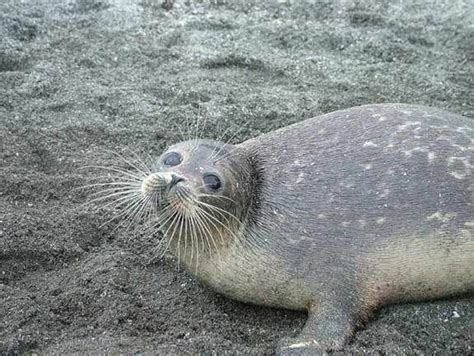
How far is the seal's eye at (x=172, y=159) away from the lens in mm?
4547

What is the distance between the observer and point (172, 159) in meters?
4.56

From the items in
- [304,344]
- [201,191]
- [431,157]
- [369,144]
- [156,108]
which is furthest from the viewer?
[156,108]

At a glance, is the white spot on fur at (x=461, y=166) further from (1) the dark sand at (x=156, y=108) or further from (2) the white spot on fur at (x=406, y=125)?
(1) the dark sand at (x=156, y=108)

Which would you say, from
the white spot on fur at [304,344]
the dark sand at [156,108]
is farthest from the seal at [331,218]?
the dark sand at [156,108]

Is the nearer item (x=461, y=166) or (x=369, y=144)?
(x=461, y=166)

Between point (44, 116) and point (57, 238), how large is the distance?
147 centimetres

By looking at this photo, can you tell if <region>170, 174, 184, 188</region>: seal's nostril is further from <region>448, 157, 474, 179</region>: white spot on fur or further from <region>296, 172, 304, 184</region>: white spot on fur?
<region>448, 157, 474, 179</region>: white spot on fur

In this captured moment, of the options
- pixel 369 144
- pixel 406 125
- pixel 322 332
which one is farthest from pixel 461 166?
pixel 322 332

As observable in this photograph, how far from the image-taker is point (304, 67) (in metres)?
6.86

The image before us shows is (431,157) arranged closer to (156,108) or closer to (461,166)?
(461,166)

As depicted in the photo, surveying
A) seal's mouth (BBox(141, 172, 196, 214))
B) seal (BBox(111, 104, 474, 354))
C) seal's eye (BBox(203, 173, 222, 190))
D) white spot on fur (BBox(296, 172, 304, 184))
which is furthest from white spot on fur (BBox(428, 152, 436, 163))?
seal's mouth (BBox(141, 172, 196, 214))

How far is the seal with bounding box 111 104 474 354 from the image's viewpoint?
434 cm

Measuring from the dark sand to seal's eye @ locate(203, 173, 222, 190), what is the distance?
69cm

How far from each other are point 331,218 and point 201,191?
732mm
